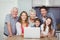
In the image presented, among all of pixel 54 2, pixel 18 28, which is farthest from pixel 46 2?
pixel 18 28

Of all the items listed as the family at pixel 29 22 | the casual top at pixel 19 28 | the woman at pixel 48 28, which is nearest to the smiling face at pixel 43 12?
the family at pixel 29 22

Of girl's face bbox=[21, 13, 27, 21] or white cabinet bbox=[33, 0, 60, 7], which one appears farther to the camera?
white cabinet bbox=[33, 0, 60, 7]

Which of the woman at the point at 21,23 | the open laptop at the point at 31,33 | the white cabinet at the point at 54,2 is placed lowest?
the open laptop at the point at 31,33

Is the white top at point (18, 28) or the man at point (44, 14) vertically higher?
the man at point (44, 14)

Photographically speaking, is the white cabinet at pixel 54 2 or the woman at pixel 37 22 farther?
the white cabinet at pixel 54 2

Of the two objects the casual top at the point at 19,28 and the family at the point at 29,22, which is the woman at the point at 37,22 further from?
the casual top at the point at 19,28

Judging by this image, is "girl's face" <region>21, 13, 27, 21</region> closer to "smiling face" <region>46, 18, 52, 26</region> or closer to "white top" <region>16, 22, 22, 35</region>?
"white top" <region>16, 22, 22, 35</region>

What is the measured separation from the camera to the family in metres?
3.14

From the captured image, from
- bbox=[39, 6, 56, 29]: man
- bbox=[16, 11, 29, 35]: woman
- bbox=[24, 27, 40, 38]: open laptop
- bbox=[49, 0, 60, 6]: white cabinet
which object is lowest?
bbox=[24, 27, 40, 38]: open laptop

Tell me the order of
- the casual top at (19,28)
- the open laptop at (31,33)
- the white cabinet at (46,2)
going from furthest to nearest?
the white cabinet at (46,2)
the casual top at (19,28)
the open laptop at (31,33)

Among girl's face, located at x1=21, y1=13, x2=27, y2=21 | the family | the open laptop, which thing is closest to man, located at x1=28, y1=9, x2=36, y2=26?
the family

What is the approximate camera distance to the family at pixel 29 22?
10.3 ft

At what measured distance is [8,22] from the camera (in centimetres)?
326

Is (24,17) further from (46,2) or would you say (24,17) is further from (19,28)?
(46,2)
